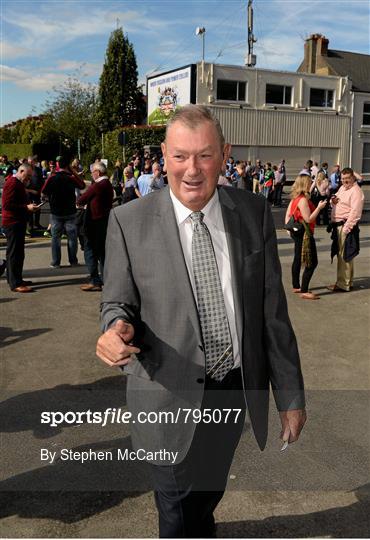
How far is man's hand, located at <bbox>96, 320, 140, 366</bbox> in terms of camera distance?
74.0 inches

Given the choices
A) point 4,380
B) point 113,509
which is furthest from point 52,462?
point 4,380

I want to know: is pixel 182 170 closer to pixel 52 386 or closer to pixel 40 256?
pixel 52 386

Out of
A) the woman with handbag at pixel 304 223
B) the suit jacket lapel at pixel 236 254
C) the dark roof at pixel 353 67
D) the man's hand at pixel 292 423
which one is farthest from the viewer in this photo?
the dark roof at pixel 353 67

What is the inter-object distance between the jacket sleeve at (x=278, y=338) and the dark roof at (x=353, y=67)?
3956 centimetres

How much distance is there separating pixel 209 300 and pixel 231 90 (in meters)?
32.5

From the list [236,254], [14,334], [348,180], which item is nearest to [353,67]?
[348,180]

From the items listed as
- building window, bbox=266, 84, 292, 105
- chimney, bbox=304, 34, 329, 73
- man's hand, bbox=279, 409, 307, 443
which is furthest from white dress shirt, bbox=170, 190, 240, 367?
chimney, bbox=304, 34, 329, 73

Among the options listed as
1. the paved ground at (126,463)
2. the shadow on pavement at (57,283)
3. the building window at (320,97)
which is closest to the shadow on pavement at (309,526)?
the paved ground at (126,463)

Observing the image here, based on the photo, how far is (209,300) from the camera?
2186 mm

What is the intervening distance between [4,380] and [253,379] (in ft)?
11.1

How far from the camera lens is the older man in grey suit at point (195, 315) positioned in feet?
6.98

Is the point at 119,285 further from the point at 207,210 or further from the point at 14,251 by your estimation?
the point at 14,251

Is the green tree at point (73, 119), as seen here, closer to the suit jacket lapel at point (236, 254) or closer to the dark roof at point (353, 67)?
the dark roof at point (353, 67)

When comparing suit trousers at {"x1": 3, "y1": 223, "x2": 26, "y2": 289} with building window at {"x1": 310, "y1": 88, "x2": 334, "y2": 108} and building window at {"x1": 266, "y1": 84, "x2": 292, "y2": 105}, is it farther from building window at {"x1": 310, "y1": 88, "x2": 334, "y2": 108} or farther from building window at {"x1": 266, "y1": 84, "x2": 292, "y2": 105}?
building window at {"x1": 310, "y1": 88, "x2": 334, "y2": 108}
